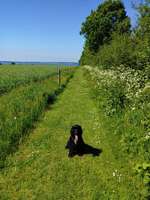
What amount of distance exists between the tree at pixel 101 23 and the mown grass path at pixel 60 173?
46687mm

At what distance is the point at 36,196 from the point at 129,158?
2.76m

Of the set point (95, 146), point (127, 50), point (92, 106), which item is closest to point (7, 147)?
point (95, 146)

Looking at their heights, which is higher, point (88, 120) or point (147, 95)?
Result: point (147, 95)

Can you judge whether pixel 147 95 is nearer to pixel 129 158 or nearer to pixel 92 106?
pixel 129 158

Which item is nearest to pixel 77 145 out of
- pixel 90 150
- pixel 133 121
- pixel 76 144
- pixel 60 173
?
pixel 76 144

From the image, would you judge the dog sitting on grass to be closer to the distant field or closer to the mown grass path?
the mown grass path

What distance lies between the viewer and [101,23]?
5444 centimetres

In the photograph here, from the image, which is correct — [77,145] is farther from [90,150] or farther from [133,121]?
[133,121]

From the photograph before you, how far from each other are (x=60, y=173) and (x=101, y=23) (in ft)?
168

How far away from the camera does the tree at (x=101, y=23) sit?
5444 cm

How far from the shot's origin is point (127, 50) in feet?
61.7

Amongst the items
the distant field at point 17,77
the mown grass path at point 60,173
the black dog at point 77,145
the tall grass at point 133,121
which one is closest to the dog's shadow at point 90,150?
the black dog at point 77,145

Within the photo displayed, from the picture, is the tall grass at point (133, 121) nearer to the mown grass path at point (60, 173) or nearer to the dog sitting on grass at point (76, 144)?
the mown grass path at point (60, 173)

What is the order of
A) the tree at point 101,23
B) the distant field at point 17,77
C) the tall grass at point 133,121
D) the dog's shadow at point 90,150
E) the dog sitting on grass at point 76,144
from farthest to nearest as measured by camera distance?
the tree at point 101,23, the distant field at point 17,77, the dog's shadow at point 90,150, the dog sitting on grass at point 76,144, the tall grass at point 133,121
